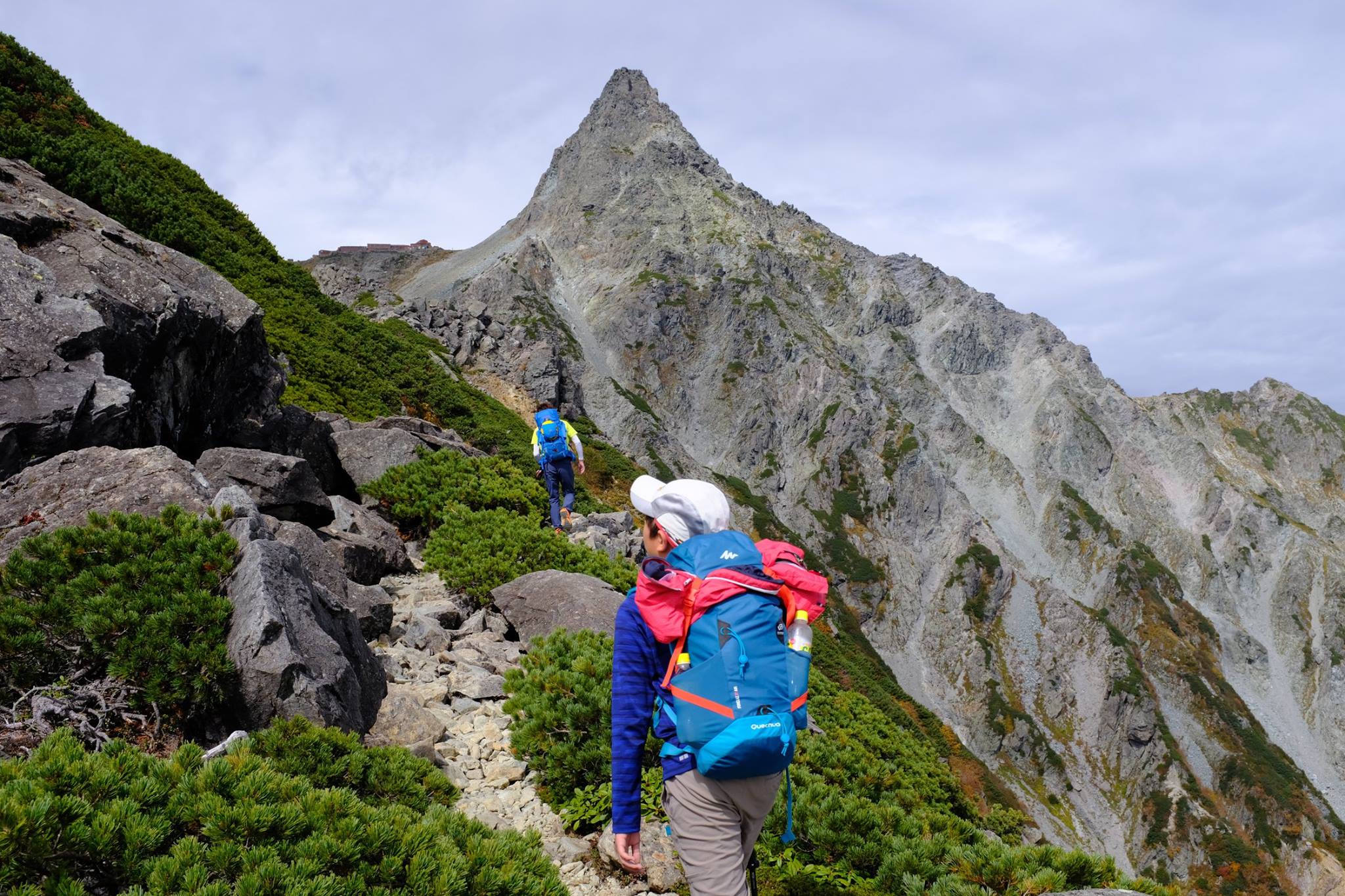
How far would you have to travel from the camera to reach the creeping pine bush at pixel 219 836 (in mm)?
2996

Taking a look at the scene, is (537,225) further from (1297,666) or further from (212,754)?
(1297,666)

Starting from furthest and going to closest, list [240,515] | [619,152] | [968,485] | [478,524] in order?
[619,152], [968,485], [478,524], [240,515]

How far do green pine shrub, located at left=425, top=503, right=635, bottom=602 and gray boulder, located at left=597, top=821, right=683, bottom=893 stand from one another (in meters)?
6.28

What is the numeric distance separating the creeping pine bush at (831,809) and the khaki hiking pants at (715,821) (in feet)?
7.26

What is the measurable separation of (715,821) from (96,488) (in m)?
7.33

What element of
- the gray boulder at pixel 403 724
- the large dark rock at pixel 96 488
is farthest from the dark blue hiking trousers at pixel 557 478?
the large dark rock at pixel 96 488

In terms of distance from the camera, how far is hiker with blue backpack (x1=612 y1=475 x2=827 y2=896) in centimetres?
326

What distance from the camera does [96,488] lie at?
7039 millimetres

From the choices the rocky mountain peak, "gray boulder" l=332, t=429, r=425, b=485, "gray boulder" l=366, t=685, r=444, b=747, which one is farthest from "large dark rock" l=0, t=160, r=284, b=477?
the rocky mountain peak

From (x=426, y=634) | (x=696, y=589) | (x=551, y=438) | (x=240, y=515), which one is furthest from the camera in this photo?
(x=551, y=438)

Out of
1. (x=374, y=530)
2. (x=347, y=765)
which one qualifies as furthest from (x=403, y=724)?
(x=374, y=530)

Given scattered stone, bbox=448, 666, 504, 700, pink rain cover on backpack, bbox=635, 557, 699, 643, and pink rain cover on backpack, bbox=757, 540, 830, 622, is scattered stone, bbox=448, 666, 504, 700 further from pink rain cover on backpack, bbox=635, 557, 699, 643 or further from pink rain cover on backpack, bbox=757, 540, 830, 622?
pink rain cover on backpack, bbox=757, 540, 830, 622

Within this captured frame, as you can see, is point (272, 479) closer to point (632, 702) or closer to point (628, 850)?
point (632, 702)

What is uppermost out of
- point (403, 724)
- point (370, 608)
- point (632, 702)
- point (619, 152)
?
point (619, 152)
